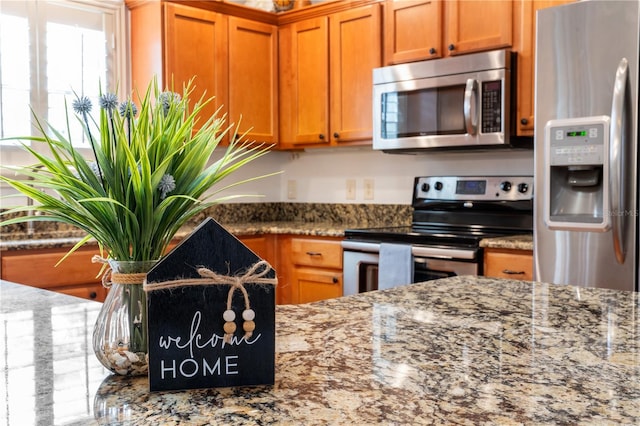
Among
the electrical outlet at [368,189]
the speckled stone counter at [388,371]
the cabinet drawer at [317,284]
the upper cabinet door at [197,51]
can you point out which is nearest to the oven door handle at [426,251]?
the cabinet drawer at [317,284]

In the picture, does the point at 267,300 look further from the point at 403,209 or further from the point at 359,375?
the point at 403,209

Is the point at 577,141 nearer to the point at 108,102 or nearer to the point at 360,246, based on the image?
the point at 360,246

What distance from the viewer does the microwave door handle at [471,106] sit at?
10.3 ft

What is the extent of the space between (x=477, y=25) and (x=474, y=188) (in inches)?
33.2

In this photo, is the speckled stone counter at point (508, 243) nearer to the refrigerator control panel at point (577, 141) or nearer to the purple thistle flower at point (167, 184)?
the refrigerator control panel at point (577, 141)

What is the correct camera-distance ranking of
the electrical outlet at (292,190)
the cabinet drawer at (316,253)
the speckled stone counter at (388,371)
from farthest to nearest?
1. the electrical outlet at (292,190)
2. the cabinet drawer at (316,253)
3. the speckled stone counter at (388,371)

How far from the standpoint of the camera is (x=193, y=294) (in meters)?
0.75

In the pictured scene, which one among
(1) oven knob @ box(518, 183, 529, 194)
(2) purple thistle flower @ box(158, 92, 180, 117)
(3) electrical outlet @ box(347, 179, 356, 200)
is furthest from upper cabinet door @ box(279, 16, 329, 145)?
(2) purple thistle flower @ box(158, 92, 180, 117)

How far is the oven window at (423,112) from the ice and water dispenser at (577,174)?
0.63m

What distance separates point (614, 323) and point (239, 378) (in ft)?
2.32

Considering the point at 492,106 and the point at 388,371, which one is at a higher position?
the point at 492,106

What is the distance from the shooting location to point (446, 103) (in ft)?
10.9

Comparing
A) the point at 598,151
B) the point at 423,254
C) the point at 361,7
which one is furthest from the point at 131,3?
the point at 598,151

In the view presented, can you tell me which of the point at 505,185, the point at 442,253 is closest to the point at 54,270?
the point at 442,253
